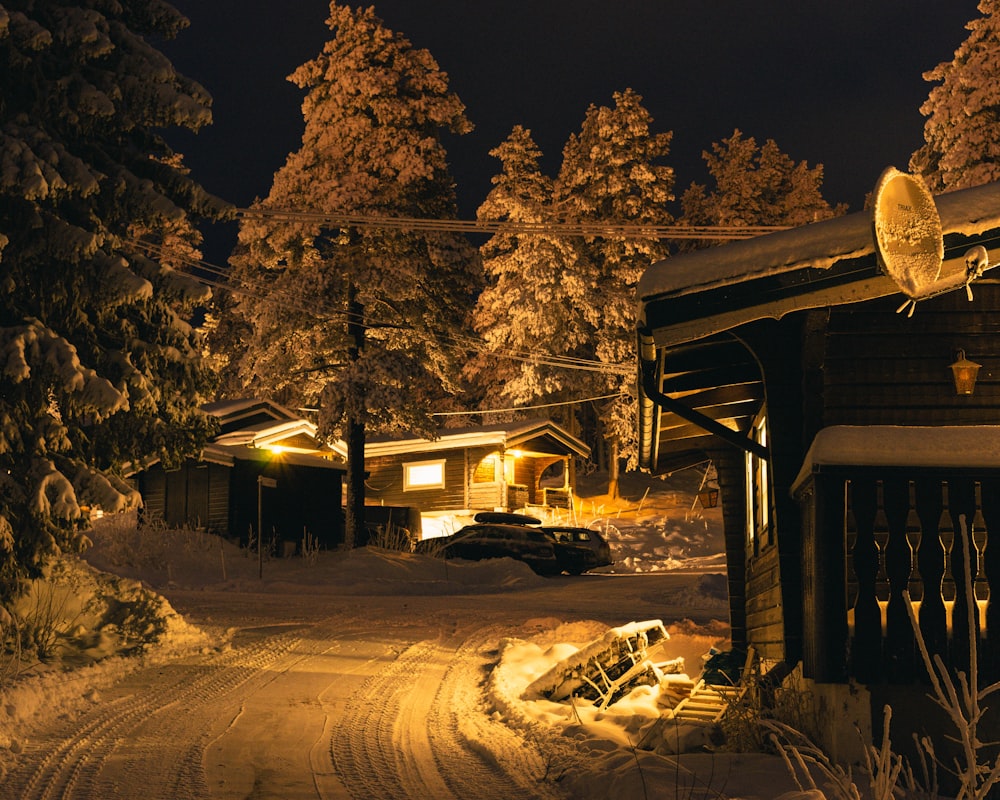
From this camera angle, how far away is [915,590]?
26.3ft

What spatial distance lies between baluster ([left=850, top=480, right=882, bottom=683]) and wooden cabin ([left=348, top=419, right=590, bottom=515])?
35.7 metres

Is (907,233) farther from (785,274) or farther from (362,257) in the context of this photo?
(362,257)

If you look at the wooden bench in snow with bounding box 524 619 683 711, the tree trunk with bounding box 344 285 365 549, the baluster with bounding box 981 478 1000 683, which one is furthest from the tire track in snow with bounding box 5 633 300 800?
the tree trunk with bounding box 344 285 365 549

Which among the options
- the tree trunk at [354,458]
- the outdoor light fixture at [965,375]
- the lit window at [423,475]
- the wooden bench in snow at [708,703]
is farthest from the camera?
the lit window at [423,475]

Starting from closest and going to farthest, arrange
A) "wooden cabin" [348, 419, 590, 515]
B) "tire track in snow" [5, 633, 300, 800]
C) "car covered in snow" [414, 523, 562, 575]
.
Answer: "tire track in snow" [5, 633, 300, 800] → "car covered in snow" [414, 523, 562, 575] → "wooden cabin" [348, 419, 590, 515]

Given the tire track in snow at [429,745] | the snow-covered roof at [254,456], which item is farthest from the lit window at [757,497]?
the snow-covered roof at [254,456]

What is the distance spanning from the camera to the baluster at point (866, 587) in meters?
7.98

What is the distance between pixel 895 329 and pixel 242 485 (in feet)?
91.8

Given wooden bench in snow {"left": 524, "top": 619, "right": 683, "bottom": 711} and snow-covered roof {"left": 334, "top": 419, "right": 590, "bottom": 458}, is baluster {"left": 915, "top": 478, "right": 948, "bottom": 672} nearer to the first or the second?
wooden bench in snow {"left": 524, "top": 619, "right": 683, "bottom": 711}

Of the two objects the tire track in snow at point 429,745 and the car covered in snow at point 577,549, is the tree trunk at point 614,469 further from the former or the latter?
the tire track in snow at point 429,745

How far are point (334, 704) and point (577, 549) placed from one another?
2209cm

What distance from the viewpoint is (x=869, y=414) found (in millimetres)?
9000

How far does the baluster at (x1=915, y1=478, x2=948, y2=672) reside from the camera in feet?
26.5

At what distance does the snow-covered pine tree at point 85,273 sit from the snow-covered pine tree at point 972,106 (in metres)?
27.1
